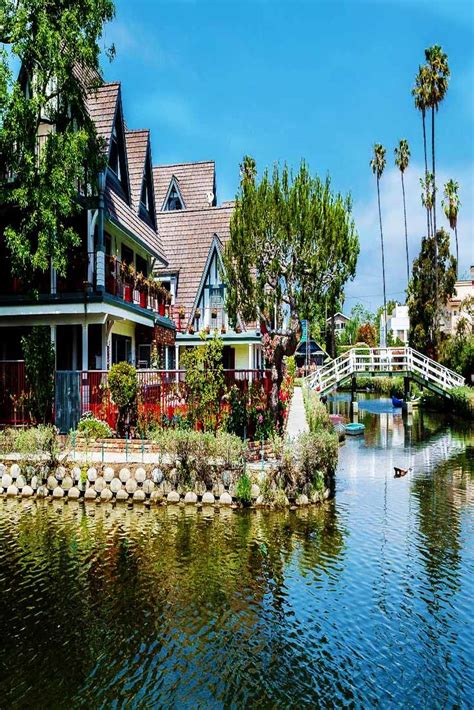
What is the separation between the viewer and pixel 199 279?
3338cm

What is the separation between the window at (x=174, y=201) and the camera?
38.1 meters

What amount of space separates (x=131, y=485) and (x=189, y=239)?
73.4 ft

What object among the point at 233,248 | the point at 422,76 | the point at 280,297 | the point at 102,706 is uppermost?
the point at 422,76

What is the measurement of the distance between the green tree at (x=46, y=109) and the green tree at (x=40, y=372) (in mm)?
2462

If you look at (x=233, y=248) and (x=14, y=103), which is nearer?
(x=14, y=103)

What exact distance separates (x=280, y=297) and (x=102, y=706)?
14562 mm

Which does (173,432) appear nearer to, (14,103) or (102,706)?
(102,706)

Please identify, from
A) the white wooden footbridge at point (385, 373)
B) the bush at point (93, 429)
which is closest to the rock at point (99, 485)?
the bush at point (93, 429)

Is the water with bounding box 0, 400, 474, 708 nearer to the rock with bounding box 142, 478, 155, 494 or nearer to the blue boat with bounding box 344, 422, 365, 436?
the rock with bounding box 142, 478, 155, 494

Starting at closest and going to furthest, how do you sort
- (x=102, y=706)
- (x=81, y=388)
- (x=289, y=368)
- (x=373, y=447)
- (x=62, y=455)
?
(x=102, y=706)
(x=62, y=455)
(x=81, y=388)
(x=373, y=447)
(x=289, y=368)

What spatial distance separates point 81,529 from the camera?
12.9 m

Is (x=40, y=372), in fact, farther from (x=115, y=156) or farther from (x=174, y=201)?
(x=174, y=201)

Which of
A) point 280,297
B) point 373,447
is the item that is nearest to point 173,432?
point 280,297

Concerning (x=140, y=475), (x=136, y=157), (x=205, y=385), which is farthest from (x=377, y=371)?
(x=140, y=475)
